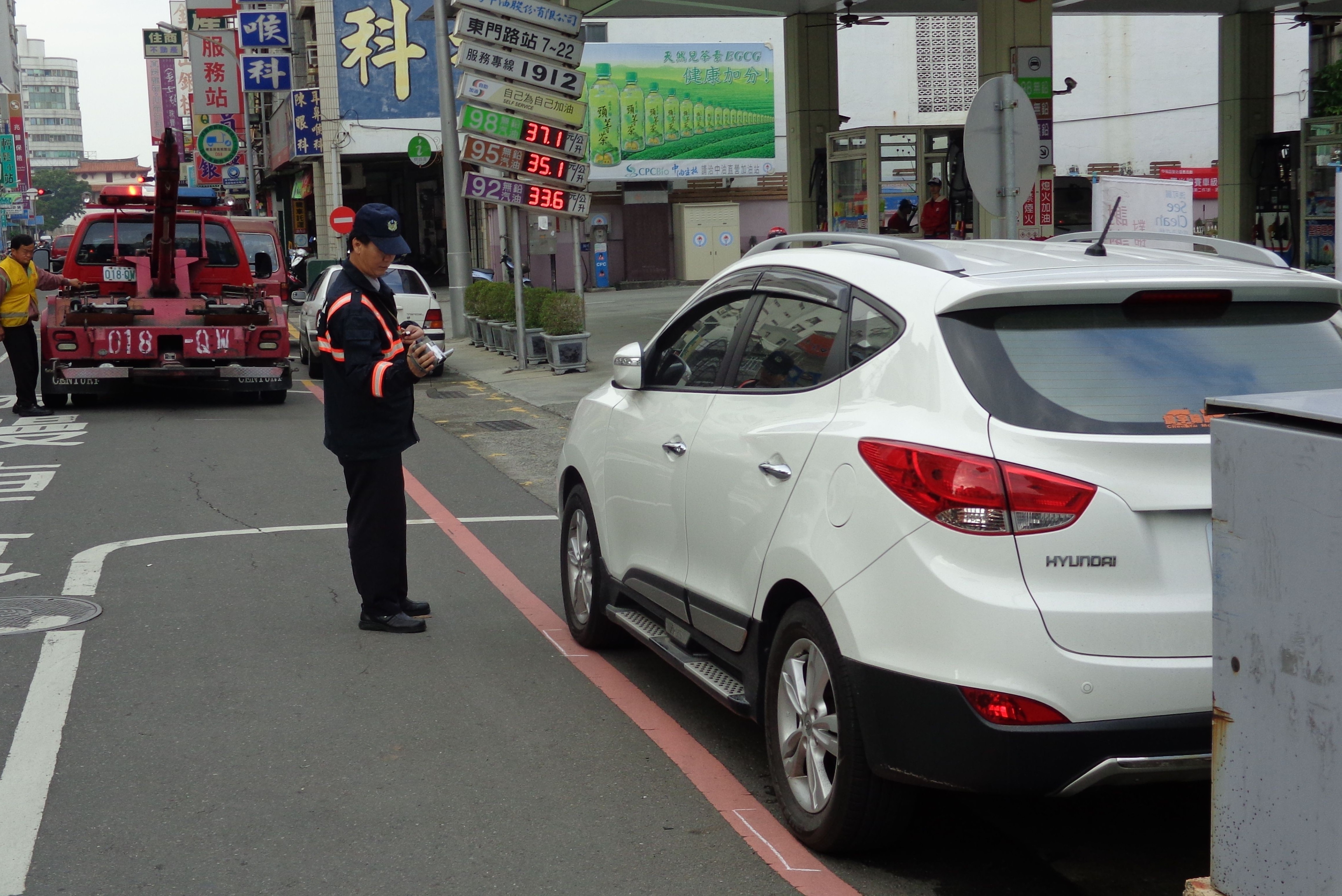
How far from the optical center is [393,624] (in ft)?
21.5

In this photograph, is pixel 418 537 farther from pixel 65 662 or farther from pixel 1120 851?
pixel 1120 851

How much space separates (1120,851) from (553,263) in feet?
130

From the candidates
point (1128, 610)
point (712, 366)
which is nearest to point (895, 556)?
point (1128, 610)

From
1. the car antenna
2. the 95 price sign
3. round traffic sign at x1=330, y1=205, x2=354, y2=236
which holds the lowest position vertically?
the car antenna

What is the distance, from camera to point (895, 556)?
355cm

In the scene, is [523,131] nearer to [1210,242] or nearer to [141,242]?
[141,242]

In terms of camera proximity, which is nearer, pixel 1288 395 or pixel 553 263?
pixel 1288 395

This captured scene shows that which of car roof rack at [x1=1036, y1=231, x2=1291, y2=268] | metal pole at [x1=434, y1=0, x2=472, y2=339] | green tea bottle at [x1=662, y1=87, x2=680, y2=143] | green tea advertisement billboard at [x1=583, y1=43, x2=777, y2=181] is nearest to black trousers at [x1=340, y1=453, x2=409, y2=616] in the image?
car roof rack at [x1=1036, y1=231, x2=1291, y2=268]

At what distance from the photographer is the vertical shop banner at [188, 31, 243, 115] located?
128 ft

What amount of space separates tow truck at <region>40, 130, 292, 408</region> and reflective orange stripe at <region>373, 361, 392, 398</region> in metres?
8.44

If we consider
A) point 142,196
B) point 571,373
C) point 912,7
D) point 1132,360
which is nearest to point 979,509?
point 1132,360

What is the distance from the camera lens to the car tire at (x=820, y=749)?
3.79 metres

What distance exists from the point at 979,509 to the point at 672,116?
39.7 m

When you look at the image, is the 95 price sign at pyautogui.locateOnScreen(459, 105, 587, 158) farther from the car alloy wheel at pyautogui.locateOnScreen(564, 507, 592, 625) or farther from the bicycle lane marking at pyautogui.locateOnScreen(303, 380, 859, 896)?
the car alloy wheel at pyautogui.locateOnScreen(564, 507, 592, 625)
